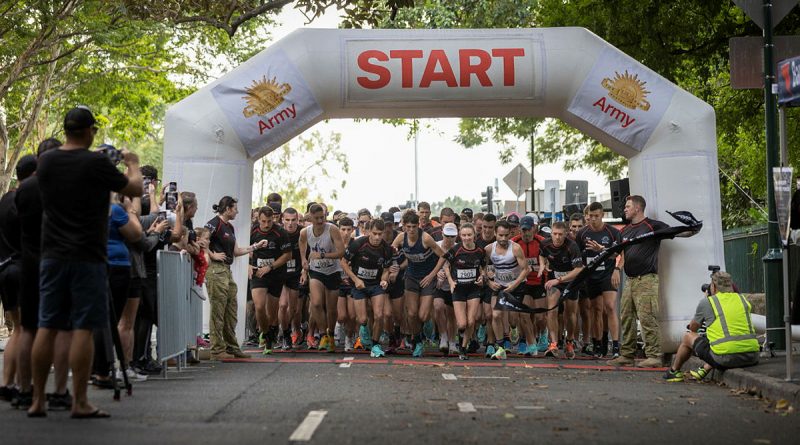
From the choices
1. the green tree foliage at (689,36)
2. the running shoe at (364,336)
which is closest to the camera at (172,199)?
the green tree foliage at (689,36)

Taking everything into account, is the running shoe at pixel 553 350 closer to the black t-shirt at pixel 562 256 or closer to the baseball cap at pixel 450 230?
the black t-shirt at pixel 562 256

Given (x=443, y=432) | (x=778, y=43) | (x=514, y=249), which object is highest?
(x=778, y=43)

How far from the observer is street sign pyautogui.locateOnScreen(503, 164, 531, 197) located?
28.9 metres

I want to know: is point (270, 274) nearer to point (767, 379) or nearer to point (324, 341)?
point (324, 341)

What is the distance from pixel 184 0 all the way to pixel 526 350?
795cm

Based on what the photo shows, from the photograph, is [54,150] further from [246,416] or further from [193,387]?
[193,387]

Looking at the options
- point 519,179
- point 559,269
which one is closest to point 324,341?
point 559,269

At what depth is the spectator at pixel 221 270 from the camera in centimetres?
1538

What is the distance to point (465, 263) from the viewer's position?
1745cm

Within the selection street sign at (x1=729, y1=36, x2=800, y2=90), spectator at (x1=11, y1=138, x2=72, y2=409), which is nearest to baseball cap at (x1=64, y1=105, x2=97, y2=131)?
spectator at (x1=11, y1=138, x2=72, y2=409)

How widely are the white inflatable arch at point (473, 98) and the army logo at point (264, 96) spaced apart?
12 mm

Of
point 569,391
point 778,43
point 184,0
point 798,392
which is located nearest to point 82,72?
point 184,0

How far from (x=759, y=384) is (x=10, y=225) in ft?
22.2

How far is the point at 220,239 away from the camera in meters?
15.4
